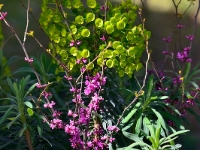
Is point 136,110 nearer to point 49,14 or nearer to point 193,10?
point 49,14

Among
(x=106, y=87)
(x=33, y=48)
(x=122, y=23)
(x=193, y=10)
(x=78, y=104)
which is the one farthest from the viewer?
(x=193, y=10)

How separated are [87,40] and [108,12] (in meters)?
0.23

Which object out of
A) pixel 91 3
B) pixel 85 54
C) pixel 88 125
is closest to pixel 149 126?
pixel 88 125

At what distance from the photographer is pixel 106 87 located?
3281 mm

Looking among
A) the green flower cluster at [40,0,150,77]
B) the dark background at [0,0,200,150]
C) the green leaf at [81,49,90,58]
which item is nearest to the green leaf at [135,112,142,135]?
A: the green flower cluster at [40,0,150,77]

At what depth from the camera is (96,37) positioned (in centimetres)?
322

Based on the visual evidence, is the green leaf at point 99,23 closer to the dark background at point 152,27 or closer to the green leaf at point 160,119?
the green leaf at point 160,119

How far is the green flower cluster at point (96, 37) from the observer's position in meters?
3.08

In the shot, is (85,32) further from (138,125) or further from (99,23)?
(138,125)

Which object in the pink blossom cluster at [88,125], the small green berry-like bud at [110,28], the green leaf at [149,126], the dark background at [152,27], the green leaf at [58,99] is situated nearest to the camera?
the pink blossom cluster at [88,125]

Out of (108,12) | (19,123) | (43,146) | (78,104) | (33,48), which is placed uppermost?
(108,12)

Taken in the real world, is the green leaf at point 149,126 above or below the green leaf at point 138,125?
above

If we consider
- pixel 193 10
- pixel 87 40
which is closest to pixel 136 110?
pixel 87 40

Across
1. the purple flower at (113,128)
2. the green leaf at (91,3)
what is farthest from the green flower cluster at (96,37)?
the purple flower at (113,128)
